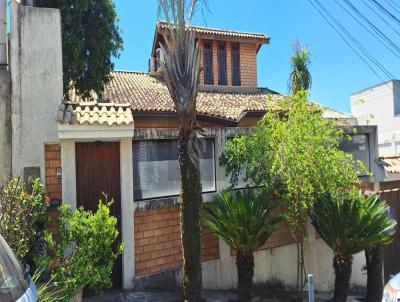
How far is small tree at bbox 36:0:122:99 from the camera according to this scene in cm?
1137

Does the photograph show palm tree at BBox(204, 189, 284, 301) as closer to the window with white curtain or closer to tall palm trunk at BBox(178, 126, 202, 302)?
the window with white curtain

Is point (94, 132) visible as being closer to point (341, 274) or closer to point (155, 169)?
point (155, 169)

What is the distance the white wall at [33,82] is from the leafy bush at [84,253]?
58.4 inches

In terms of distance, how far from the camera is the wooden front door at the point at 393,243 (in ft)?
39.2

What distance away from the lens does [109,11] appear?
1249 cm

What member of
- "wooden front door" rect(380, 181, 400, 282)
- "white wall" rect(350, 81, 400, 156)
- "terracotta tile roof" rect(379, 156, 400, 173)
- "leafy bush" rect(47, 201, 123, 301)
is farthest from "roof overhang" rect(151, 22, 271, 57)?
"leafy bush" rect(47, 201, 123, 301)

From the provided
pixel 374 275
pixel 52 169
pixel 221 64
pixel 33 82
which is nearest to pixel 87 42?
pixel 33 82

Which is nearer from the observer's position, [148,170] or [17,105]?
[17,105]

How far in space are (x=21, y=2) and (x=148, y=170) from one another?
12.3ft

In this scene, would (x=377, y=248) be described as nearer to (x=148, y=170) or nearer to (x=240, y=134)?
(x=240, y=134)

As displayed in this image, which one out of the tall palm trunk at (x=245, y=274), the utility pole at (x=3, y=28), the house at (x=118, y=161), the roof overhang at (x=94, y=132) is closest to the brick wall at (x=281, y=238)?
the house at (x=118, y=161)

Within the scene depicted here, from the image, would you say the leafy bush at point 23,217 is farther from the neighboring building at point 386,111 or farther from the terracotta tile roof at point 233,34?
the neighboring building at point 386,111

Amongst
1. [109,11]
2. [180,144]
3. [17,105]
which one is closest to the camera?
[180,144]

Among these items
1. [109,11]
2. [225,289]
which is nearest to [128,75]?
[109,11]
